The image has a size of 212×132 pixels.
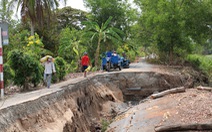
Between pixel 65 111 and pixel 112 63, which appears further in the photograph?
pixel 112 63

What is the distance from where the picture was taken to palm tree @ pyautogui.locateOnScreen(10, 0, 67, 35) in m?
21.9

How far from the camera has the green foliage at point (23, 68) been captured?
43.7 ft

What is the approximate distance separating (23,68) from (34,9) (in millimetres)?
9820

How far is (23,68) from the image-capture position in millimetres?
13539

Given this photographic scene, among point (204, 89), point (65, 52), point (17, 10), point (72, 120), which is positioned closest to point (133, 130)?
point (72, 120)

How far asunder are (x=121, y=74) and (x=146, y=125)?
12690 mm

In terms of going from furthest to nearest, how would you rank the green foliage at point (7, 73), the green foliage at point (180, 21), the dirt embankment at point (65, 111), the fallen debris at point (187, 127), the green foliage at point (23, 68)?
the green foliage at point (180, 21)
the green foliage at point (23, 68)
the green foliage at point (7, 73)
the dirt embankment at point (65, 111)
the fallen debris at point (187, 127)

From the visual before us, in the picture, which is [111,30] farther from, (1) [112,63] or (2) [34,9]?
(2) [34,9]

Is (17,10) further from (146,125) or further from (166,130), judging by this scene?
(166,130)

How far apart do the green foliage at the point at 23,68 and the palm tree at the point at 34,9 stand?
9.03 m

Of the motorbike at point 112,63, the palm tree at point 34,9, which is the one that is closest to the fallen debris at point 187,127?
the motorbike at point 112,63

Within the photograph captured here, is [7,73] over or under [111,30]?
under

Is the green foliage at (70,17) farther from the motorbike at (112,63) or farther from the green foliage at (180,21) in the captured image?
the motorbike at (112,63)

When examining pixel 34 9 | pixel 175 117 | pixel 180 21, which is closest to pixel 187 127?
pixel 175 117
